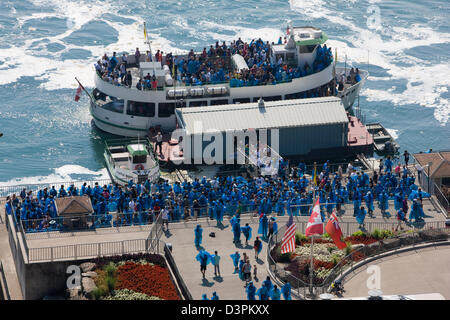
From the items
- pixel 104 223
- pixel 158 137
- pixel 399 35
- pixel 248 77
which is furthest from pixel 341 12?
pixel 104 223

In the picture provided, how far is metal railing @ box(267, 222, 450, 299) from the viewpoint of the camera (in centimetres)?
4403

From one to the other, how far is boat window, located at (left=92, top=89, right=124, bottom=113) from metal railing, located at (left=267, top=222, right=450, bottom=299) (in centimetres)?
2208

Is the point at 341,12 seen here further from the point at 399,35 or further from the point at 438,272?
the point at 438,272

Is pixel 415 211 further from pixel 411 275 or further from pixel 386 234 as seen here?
pixel 411 275

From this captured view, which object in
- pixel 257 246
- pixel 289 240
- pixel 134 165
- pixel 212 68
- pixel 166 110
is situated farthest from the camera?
pixel 212 68

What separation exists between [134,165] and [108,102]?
33.5 ft

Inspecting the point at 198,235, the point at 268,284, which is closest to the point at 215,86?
the point at 198,235

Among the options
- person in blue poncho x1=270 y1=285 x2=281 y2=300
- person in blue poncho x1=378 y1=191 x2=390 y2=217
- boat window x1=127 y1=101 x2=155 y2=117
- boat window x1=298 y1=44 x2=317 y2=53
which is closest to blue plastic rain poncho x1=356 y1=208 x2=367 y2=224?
person in blue poncho x1=378 y1=191 x2=390 y2=217

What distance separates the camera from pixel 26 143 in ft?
225

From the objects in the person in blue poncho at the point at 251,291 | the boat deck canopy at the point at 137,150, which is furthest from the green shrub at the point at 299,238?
the boat deck canopy at the point at 137,150

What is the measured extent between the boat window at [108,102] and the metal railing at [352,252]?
869 inches

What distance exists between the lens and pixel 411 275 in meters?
46.0

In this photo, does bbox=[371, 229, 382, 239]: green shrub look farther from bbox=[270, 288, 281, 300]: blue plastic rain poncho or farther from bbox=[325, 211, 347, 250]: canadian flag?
bbox=[270, 288, 281, 300]: blue plastic rain poncho

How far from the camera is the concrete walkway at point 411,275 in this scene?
146ft
